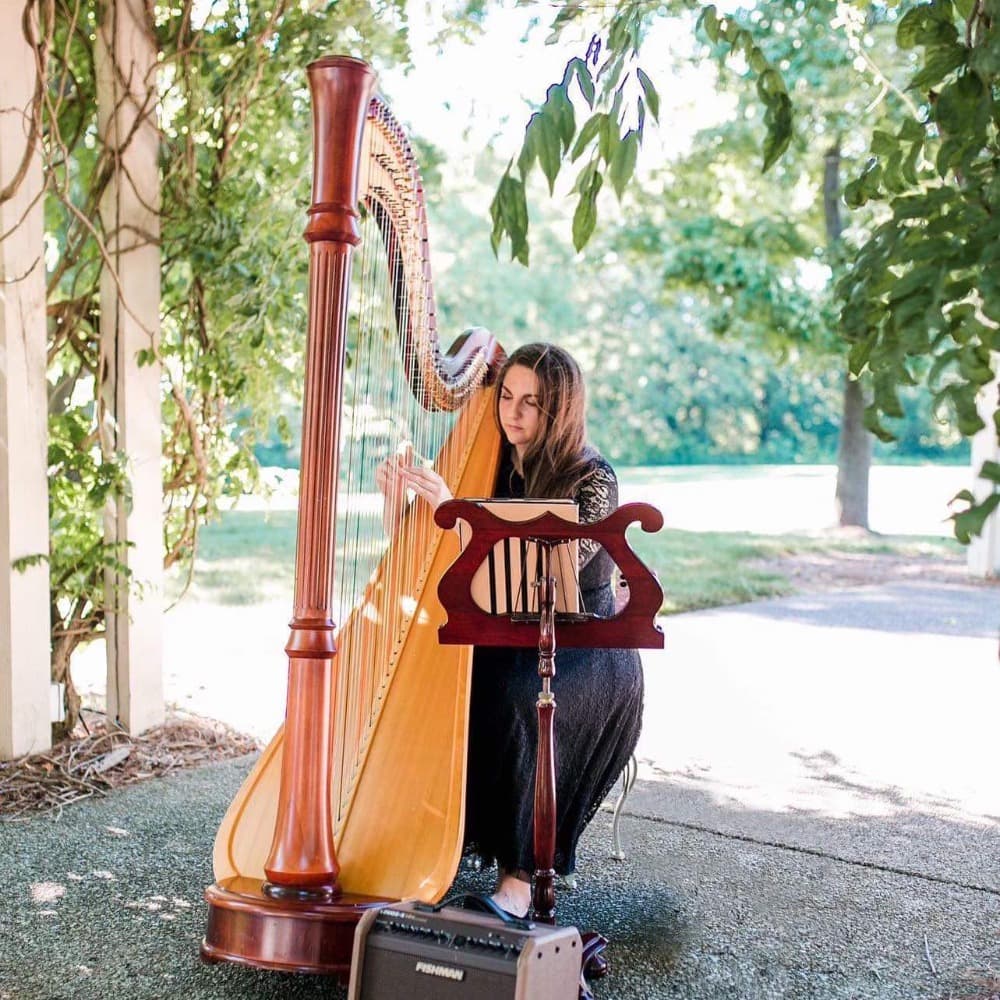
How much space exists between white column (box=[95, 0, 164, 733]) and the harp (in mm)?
1493

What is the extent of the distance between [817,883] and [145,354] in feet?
8.31

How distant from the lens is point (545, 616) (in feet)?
7.62

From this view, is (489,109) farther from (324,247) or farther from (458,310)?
(458,310)

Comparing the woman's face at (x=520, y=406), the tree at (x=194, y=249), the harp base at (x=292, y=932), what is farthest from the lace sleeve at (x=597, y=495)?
the tree at (x=194, y=249)

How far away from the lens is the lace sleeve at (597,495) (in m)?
2.88

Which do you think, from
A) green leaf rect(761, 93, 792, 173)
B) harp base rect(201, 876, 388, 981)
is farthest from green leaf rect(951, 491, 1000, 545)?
harp base rect(201, 876, 388, 981)

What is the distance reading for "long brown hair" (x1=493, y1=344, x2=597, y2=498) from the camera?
299 cm

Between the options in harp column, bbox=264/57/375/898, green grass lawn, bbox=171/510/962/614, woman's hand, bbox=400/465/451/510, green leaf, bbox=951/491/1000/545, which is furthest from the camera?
green grass lawn, bbox=171/510/962/614

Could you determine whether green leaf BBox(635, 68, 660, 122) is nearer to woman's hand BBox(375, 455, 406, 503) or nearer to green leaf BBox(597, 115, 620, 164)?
green leaf BBox(597, 115, 620, 164)

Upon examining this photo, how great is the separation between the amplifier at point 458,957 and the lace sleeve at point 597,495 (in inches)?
38.4

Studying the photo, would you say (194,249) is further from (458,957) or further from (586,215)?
(458,957)

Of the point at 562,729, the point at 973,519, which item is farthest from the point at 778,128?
the point at 562,729

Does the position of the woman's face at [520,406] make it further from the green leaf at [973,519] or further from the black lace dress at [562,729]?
the green leaf at [973,519]

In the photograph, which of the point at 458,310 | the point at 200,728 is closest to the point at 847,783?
the point at 200,728
